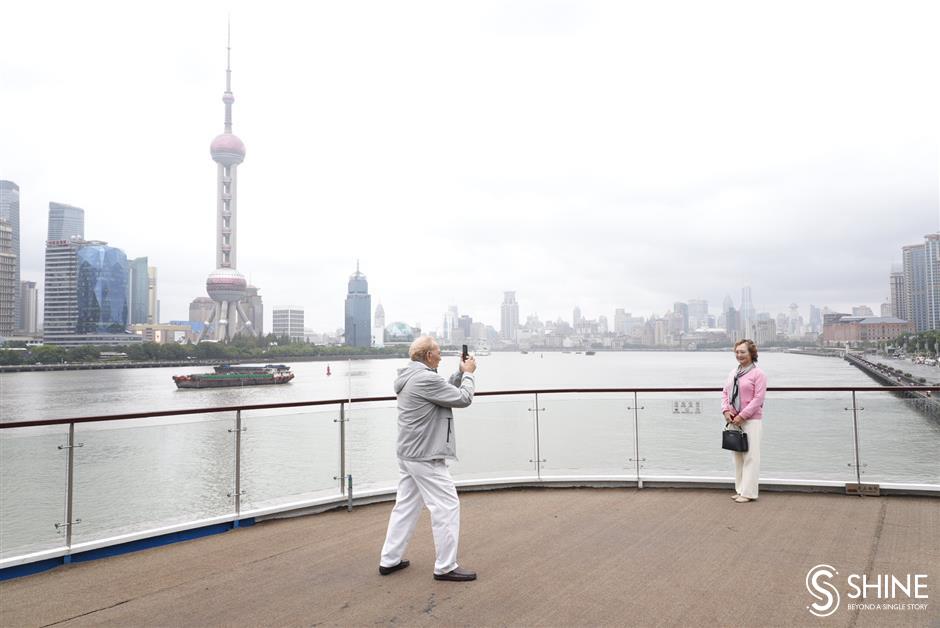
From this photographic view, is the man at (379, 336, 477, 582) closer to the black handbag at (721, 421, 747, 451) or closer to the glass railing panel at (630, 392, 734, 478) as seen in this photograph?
the black handbag at (721, 421, 747, 451)

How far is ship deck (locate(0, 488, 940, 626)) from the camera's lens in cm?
292

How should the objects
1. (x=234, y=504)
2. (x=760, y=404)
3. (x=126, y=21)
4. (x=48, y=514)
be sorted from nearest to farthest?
(x=48, y=514)
(x=234, y=504)
(x=760, y=404)
(x=126, y=21)

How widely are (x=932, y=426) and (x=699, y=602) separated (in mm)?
4422

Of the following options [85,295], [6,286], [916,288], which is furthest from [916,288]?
[6,286]

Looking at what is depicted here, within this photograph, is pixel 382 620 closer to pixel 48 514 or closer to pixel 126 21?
pixel 48 514

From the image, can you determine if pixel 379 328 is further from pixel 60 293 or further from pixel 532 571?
pixel 532 571

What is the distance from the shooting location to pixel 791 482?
5559 mm

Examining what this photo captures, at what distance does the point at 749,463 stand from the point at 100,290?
153m

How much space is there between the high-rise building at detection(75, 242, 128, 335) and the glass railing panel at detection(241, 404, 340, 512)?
143392mm

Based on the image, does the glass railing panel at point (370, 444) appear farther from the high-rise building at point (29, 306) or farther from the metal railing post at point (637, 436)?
the high-rise building at point (29, 306)

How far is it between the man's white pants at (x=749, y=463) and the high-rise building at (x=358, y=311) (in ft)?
456

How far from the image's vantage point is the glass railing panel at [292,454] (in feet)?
17.0

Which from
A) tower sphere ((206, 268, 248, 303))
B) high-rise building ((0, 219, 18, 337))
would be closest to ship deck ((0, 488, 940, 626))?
high-rise building ((0, 219, 18, 337))

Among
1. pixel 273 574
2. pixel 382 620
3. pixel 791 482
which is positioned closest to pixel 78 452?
pixel 273 574
